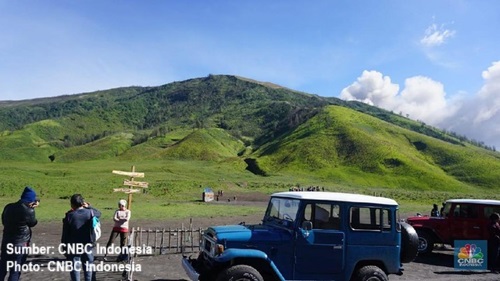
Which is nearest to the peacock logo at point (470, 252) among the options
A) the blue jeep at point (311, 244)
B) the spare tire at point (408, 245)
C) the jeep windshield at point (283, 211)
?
the spare tire at point (408, 245)

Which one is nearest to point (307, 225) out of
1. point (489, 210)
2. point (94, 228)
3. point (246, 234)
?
point (246, 234)

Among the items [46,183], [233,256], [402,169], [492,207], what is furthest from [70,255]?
[402,169]

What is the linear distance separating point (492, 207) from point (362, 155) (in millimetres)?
111980

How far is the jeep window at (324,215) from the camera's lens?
9.58 metres

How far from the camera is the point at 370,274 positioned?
969 centimetres

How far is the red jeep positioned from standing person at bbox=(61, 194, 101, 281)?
550 inches

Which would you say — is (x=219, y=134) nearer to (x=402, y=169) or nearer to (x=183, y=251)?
(x=402, y=169)

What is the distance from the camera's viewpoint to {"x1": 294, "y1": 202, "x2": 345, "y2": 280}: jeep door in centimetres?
938

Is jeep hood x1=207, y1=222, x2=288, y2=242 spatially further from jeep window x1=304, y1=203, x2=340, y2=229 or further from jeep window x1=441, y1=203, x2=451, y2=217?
jeep window x1=441, y1=203, x2=451, y2=217

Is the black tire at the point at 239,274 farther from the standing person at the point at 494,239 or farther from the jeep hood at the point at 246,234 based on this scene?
the standing person at the point at 494,239

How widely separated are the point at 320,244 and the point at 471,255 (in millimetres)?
9758

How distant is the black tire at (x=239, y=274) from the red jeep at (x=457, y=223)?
11.4 metres

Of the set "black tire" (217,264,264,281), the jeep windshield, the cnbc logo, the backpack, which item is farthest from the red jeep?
the backpack

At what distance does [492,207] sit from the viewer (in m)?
16.3
